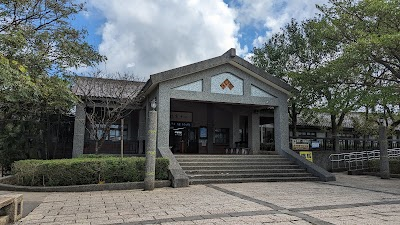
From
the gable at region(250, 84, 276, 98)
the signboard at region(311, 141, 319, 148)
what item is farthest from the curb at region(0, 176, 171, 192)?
the signboard at region(311, 141, 319, 148)

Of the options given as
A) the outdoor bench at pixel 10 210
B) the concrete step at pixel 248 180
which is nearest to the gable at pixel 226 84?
the concrete step at pixel 248 180

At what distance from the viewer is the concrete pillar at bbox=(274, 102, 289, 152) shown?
15695 mm

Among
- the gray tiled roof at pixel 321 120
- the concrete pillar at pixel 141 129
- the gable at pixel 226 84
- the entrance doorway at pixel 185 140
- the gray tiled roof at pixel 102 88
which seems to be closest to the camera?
the gable at pixel 226 84

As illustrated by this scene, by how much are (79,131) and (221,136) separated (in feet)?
30.1

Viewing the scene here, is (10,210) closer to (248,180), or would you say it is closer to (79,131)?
(248,180)

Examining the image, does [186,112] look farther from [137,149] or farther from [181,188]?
[181,188]

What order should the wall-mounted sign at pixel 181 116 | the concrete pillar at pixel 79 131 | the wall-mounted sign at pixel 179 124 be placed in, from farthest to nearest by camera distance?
the wall-mounted sign at pixel 179 124, the wall-mounted sign at pixel 181 116, the concrete pillar at pixel 79 131

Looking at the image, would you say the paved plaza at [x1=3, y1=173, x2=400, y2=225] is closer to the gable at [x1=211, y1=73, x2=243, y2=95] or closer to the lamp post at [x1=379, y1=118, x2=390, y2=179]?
the lamp post at [x1=379, y1=118, x2=390, y2=179]

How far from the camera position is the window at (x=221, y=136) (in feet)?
67.8

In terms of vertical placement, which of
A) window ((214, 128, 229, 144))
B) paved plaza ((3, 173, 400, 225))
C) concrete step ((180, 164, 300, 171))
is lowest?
paved plaza ((3, 173, 400, 225))

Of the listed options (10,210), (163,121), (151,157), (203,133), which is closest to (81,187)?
(151,157)

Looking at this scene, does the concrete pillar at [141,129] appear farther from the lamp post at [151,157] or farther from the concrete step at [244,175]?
the lamp post at [151,157]

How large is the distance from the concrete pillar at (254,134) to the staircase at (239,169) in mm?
3143

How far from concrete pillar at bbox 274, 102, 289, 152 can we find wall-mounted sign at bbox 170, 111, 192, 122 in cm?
612
